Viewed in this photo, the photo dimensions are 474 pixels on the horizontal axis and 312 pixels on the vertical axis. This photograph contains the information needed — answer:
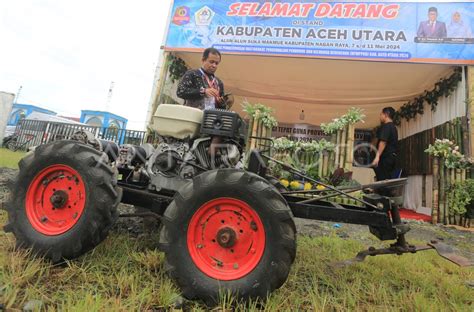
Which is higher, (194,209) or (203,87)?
(203,87)

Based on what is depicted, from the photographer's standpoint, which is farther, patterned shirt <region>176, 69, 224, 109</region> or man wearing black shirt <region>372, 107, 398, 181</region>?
man wearing black shirt <region>372, 107, 398, 181</region>

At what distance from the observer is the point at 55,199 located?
1813mm

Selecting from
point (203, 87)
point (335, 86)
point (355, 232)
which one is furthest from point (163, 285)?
point (335, 86)

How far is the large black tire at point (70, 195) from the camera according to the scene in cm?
173

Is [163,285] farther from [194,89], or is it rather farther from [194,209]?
[194,89]

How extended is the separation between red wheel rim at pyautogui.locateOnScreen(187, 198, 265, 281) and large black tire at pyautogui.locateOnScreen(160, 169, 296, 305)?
3 cm

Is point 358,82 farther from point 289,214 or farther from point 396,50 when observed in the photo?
point 289,214

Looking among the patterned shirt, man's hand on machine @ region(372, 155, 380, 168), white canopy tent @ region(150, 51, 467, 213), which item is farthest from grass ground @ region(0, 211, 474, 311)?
white canopy tent @ region(150, 51, 467, 213)

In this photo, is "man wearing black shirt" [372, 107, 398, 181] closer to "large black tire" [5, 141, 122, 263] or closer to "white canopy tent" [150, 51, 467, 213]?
"white canopy tent" [150, 51, 467, 213]

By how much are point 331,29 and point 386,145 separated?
10.3 feet

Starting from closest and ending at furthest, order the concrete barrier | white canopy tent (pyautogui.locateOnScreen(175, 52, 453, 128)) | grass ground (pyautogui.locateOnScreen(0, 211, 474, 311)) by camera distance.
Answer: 1. grass ground (pyautogui.locateOnScreen(0, 211, 474, 311))
2. white canopy tent (pyautogui.locateOnScreen(175, 52, 453, 128))
3. the concrete barrier

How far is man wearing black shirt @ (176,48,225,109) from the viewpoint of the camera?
2.52 meters

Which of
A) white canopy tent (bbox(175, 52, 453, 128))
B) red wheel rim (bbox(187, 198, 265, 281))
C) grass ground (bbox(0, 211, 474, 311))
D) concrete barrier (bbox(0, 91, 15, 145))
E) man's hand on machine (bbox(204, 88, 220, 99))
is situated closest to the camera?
grass ground (bbox(0, 211, 474, 311))

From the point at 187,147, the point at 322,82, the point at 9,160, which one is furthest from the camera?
the point at 322,82
